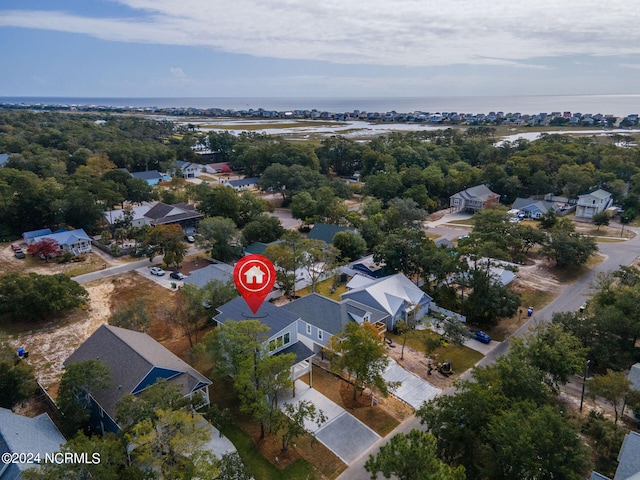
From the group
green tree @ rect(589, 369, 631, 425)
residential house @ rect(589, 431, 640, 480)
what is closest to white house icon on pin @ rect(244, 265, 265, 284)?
residential house @ rect(589, 431, 640, 480)

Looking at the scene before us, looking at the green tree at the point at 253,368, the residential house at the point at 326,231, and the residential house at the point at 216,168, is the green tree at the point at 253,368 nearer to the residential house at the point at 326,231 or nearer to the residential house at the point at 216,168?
the residential house at the point at 326,231

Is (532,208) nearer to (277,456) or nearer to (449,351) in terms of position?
(449,351)

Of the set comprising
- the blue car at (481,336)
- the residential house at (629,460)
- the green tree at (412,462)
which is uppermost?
the green tree at (412,462)

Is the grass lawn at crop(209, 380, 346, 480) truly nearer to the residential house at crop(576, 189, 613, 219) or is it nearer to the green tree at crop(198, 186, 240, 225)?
the green tree at crop(198, 186, 240, 225)

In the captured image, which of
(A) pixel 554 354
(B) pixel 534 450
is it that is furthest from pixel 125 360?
(A) pixel 554 354

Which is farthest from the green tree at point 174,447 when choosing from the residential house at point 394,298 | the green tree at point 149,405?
the residential house at point 394,298

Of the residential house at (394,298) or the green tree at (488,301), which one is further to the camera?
the residential house at (394,298)

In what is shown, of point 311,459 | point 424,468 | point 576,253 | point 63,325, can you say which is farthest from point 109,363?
point 576,253
